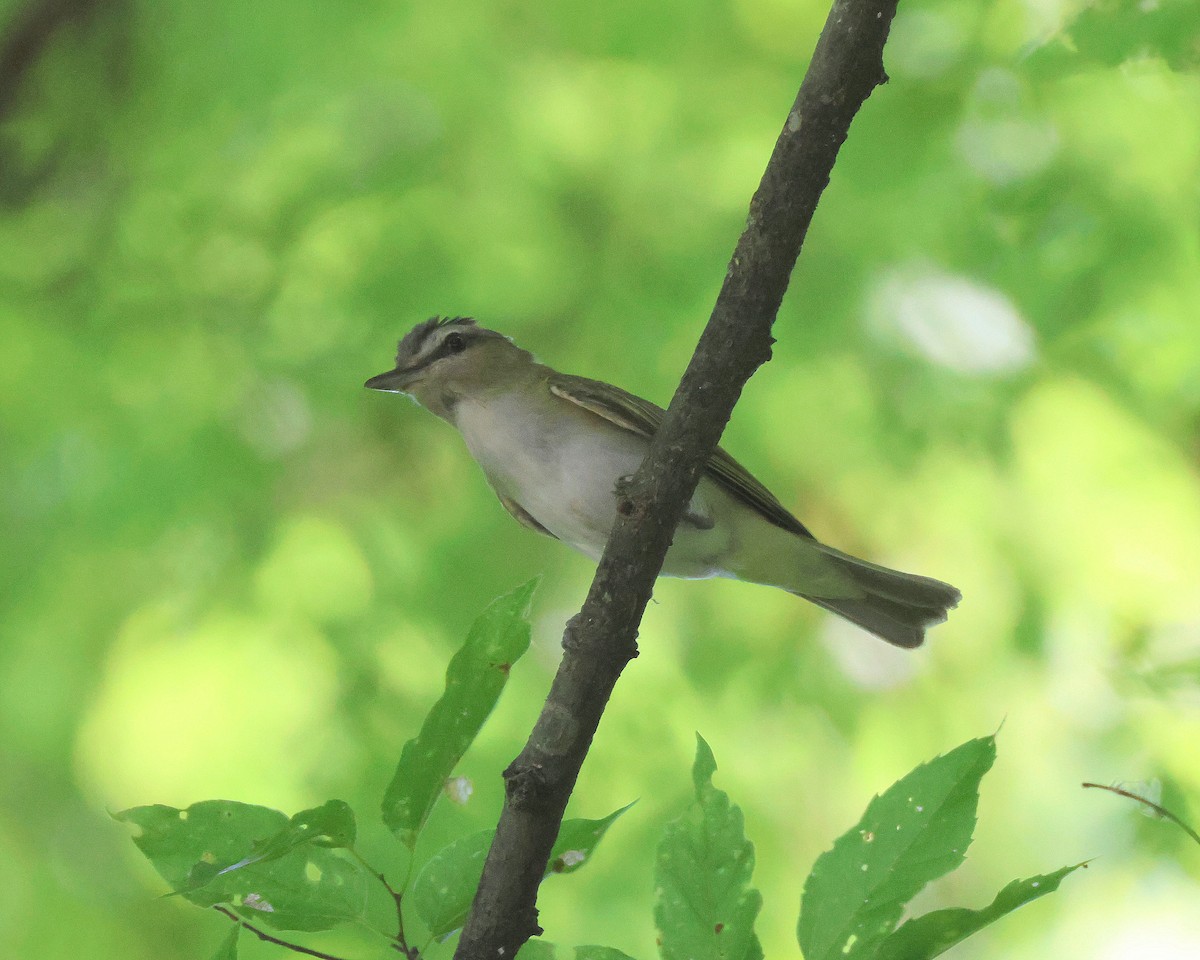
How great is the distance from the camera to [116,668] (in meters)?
4.80

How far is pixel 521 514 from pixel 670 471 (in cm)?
173

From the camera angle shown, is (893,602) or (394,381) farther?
(893,602)

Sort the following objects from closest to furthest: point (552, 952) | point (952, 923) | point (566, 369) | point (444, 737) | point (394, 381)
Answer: point (952, 923) → point (444, 737) → point (552, 952) → point (394, 381) → point (566, 369)

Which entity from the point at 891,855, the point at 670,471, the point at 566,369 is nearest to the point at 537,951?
the point at 891,855

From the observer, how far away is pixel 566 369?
5324 millimetres

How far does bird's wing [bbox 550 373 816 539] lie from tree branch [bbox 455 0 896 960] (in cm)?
133

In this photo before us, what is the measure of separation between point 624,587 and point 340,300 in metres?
3.10

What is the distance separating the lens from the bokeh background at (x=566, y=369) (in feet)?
15.2

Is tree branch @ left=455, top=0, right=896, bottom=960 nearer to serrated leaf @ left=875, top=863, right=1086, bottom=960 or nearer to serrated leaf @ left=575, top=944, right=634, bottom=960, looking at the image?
serrated leaf @ left=575, top=944, right=634, bottom=960

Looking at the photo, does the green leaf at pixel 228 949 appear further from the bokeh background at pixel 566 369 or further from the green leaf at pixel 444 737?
the bokeh background at pixel 566 369

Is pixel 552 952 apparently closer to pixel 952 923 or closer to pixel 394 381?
pixel 952 923

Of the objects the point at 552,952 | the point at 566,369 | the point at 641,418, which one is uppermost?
the point at 566,369

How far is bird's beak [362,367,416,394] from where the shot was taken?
3.89 meters

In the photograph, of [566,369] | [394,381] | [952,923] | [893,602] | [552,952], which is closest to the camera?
[952,923]
